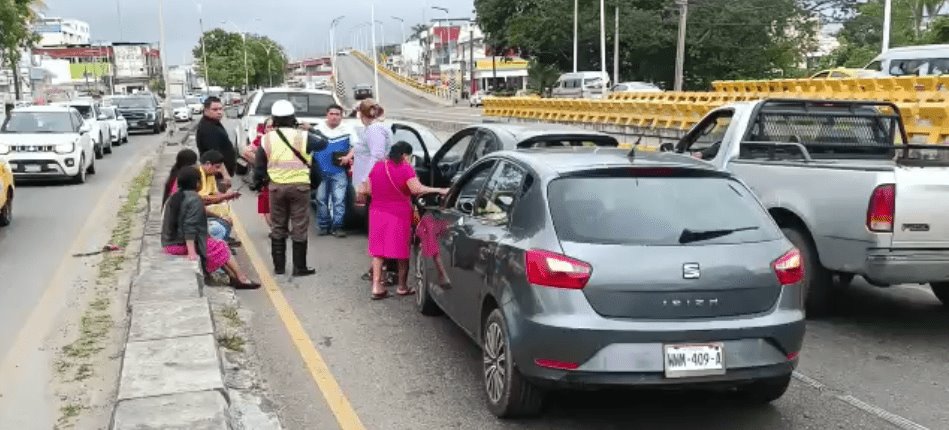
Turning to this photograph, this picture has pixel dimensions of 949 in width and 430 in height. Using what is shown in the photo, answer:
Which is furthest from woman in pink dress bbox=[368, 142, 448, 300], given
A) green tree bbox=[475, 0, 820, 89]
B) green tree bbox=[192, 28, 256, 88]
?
green tree bbox=[192, 28, 256, 88]

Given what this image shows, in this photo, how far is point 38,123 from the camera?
18.8 meters

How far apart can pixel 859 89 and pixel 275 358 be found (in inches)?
608

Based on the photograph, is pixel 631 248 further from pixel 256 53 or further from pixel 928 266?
pixel 256 53

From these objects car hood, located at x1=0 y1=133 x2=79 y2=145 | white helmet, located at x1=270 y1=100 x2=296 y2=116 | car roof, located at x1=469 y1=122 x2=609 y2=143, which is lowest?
car hood, located at x1=0 y1=133 x2=79 y2=145

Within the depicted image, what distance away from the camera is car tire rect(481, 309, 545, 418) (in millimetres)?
4844

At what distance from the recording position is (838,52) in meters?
57.4

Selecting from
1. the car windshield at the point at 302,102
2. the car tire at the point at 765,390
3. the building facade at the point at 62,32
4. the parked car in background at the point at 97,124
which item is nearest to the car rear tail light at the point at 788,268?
the car tire at the point at 765,390

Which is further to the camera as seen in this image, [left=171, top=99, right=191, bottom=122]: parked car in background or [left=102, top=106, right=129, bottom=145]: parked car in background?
[left=171, top=99, right=191, bottom=122]: parked car in background

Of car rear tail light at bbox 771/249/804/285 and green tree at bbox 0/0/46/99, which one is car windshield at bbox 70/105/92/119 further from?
car rear tail light at bbox 771/249/804/285

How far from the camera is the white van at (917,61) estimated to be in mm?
21781

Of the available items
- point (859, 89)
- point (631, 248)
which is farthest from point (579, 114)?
point (631, 248)

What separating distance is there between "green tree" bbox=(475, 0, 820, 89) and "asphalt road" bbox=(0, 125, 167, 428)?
157 ft

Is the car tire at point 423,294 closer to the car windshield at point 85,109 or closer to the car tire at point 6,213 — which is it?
the car tire at point 6,213

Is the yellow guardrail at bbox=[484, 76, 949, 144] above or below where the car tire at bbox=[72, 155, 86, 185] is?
above
